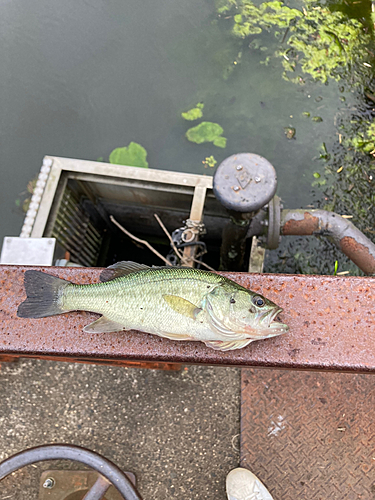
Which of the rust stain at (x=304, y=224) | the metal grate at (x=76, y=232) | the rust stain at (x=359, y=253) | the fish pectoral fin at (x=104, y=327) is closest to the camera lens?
the fish pectoral fin at (x=104, y=327)

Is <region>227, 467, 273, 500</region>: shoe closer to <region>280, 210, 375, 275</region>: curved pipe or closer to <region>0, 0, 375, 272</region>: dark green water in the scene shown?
<region>280, 210, 375, 275</region>: curved pipe

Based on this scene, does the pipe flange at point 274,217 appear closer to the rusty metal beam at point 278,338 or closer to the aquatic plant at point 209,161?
the rusty metal beam at point 278,338

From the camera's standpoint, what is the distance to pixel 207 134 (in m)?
5.32

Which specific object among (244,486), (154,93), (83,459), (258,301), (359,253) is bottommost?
(244,486)

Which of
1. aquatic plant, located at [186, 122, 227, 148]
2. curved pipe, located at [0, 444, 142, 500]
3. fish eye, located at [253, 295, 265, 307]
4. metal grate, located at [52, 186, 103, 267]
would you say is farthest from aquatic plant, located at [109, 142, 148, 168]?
curved pipe, located at [0, 444, 142, 500]

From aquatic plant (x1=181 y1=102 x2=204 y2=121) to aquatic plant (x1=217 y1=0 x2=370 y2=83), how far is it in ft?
5.44

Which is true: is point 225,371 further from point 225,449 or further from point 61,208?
point 61,208

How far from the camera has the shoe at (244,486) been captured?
100 inches

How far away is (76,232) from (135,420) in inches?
116

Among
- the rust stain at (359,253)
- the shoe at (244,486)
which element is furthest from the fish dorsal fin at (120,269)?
the rust stain at (359,253)

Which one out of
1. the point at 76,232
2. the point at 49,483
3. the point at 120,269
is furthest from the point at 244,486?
the point at 76,232

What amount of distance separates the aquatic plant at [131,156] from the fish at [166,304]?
3.57m

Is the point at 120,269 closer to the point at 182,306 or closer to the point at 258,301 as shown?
the point at 182,306

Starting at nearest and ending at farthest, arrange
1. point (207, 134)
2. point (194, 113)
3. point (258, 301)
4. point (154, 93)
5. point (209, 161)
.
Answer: point (258, 301) → point (209, 161) → point (207, 134) → point (194, 113) → point (154, 93)
